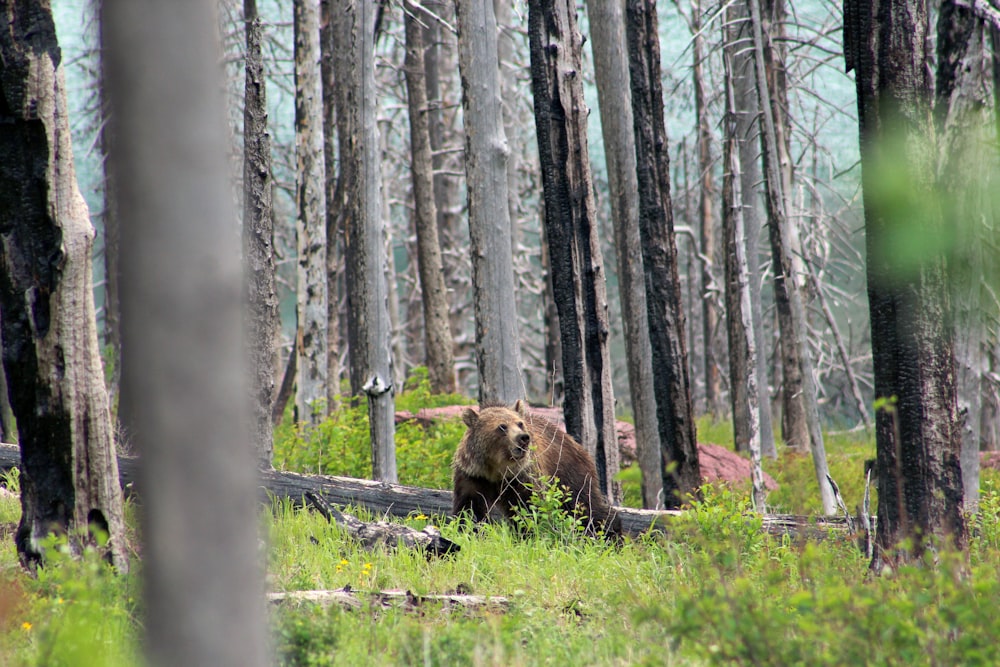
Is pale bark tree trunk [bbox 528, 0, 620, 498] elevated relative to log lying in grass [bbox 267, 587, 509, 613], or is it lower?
elevated

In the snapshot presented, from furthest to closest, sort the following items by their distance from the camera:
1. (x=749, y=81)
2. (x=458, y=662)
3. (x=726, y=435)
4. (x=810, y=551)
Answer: (x=726, y=435) → (x=749, y=81) → (x=458, y=662) → (x=810, y=551)

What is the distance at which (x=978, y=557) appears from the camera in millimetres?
5676

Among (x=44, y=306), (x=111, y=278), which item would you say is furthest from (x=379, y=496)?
(x=111, y=278)

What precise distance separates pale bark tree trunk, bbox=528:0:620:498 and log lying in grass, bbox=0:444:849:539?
1.79 metres

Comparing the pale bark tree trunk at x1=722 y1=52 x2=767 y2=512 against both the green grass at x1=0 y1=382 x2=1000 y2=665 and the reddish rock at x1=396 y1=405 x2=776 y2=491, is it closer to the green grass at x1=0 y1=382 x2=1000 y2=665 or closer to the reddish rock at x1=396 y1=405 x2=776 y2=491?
the reddish rock at x1=396 y1=405 x2=776 y2=491

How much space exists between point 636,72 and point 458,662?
7.55 metres

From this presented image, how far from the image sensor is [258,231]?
26.8 feet

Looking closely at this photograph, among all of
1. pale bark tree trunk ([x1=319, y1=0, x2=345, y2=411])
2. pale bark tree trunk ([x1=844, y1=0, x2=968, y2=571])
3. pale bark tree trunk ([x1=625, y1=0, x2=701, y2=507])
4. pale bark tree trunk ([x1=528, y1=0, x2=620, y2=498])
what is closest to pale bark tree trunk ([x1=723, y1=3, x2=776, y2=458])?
pale bark tree trunk ([x1=625, y1=0, x2=701, y2=507])

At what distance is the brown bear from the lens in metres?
7.50

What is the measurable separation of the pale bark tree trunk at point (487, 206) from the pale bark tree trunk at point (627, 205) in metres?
1.66

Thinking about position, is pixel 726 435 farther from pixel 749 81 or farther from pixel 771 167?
pixel 771 167

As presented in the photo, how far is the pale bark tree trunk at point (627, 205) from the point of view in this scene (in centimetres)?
1091

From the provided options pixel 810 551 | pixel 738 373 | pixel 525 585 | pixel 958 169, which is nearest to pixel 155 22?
pixel 810 551

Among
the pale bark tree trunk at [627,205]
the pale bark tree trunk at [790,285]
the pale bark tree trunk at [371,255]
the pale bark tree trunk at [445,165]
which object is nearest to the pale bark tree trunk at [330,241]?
the pale bark tree trunk at [445,165]
